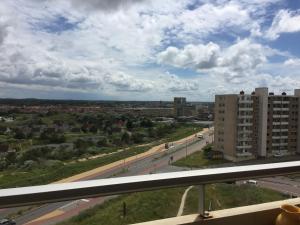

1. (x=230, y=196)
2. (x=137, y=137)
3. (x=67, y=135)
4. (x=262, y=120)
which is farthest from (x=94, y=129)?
(x=230, y=196)

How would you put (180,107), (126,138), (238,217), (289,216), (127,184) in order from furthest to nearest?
(180,107)
(126,138)
(238,217)
(289,216)
(127,184)

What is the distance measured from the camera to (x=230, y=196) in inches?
89.2

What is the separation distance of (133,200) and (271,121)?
39.9m

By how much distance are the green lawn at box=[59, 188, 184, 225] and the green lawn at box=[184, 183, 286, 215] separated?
0.26 ft

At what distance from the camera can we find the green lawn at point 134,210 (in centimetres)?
189

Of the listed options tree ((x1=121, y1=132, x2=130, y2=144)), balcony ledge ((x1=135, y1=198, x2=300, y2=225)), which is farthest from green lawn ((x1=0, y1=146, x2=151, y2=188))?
tree ((x1=121, y1=132, x2=130, y2=144))

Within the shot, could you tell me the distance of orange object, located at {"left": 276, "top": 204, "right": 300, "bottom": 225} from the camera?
6.28 feet

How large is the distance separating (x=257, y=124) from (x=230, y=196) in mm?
39234

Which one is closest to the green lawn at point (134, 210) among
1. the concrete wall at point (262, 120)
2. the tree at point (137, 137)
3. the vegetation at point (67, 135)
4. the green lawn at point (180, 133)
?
the vegetation at point (67, 135)

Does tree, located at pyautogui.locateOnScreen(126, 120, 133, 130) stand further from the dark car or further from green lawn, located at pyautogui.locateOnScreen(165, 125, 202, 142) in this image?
the dark car

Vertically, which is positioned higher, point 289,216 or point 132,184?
point 132,184

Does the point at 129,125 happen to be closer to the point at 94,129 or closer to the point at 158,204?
the point at 94,129

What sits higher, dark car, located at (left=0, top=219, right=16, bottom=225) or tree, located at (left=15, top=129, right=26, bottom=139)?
dark car, located at (left=0, top=219, right=16, bottom=225)

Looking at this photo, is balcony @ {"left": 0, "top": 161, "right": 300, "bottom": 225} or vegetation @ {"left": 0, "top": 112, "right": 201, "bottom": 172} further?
vegetation @ {"left": 0, "top": 112, "right": 201, "bottom": 172}
